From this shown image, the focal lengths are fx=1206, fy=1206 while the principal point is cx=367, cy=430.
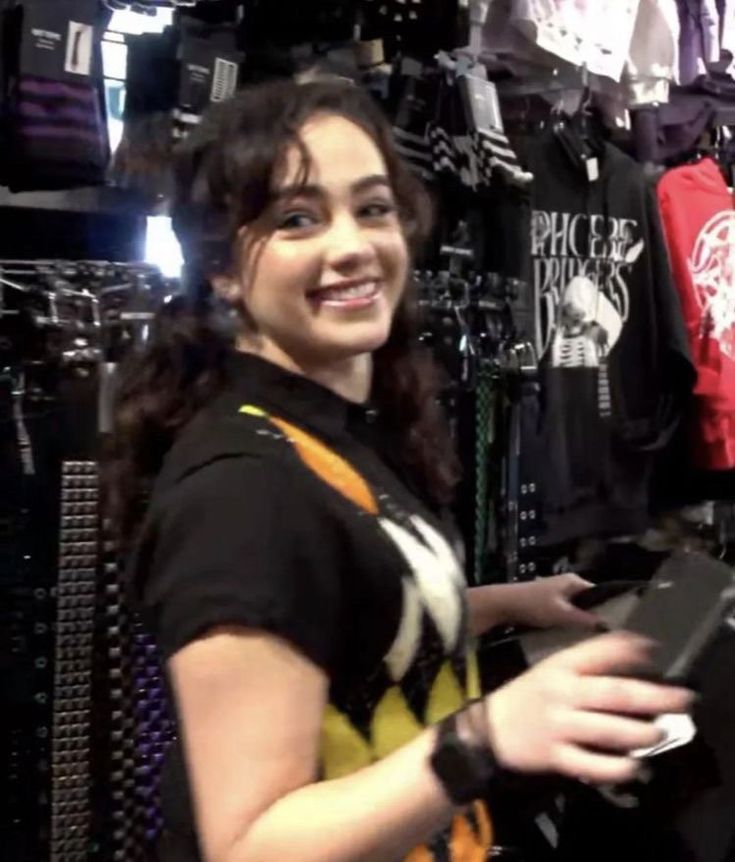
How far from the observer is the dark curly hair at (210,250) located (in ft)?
3.09

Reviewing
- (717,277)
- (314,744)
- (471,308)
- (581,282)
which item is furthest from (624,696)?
(717,277)

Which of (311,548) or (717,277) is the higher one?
(717,277)

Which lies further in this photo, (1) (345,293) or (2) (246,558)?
(1) (345,293)

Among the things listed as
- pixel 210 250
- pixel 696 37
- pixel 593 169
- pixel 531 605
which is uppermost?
pixel 696 37

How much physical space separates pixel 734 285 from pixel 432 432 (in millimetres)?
1288

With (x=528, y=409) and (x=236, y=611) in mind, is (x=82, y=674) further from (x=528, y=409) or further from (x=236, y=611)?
(x=528, y=409)

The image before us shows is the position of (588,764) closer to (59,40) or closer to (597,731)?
(597,731)

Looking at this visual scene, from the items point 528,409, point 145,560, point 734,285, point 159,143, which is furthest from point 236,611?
point 734,285

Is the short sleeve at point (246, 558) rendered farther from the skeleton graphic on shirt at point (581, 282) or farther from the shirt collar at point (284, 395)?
the skeleton graphic on shirt at point (581, 282)

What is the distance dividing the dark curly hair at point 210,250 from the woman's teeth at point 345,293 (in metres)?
0.08

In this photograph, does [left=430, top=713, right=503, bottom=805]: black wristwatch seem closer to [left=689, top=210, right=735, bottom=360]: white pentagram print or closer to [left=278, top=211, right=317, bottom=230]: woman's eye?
[left=278, top=211, right=317, bottom=230]: woman's eye

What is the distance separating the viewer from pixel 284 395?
0.93m

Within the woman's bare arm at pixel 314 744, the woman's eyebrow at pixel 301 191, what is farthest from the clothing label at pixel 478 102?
the woman's bare arm at pixel 314 744

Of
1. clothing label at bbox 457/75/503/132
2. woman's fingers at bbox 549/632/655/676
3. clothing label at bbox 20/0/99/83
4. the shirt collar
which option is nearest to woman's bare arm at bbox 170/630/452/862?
woman's fingers at bbox 549/632/655/676
